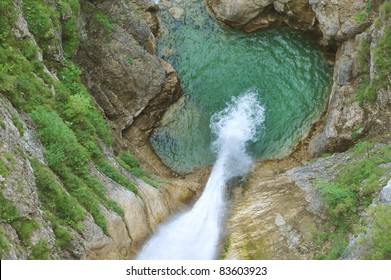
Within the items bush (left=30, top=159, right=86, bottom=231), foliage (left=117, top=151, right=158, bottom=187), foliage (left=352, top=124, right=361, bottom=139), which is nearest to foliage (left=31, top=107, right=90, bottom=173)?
bush (left=30, top=159, right=86, bottom=231)

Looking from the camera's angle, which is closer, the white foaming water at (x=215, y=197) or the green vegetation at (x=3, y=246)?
the green vegetation at (x=3, y=246)

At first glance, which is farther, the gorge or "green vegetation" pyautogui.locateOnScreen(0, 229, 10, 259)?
the gorge

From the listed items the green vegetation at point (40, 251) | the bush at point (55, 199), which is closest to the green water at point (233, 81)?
the bush at point (55, 199)

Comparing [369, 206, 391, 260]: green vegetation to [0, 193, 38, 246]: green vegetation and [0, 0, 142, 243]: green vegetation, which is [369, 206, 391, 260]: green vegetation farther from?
[0, 193, 38, 246]: green vegetation

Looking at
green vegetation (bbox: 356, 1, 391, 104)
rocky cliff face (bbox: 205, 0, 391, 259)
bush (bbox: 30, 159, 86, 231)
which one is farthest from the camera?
green vegetation (bbox: 356, 1, 391, 104)

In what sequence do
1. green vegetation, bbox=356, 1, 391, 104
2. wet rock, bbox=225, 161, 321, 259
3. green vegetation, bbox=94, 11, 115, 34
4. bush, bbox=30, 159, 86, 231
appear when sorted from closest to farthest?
1. bush, bbox=30, 159, 86, 231
2. wet rock, bbox=225, 161, 321, 259
3. green vegetation, bbox=356, 1, 391, 104
4. green vegetation, bbox=94, 11, 115, 34

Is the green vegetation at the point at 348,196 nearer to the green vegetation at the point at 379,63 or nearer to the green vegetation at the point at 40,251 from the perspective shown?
the green vegetation at the point at 379,63

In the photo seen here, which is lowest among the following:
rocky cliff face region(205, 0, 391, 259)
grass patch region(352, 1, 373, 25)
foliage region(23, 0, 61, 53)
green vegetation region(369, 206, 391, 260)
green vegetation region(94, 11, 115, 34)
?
green vegetation region(369, 206, 391, 260)
